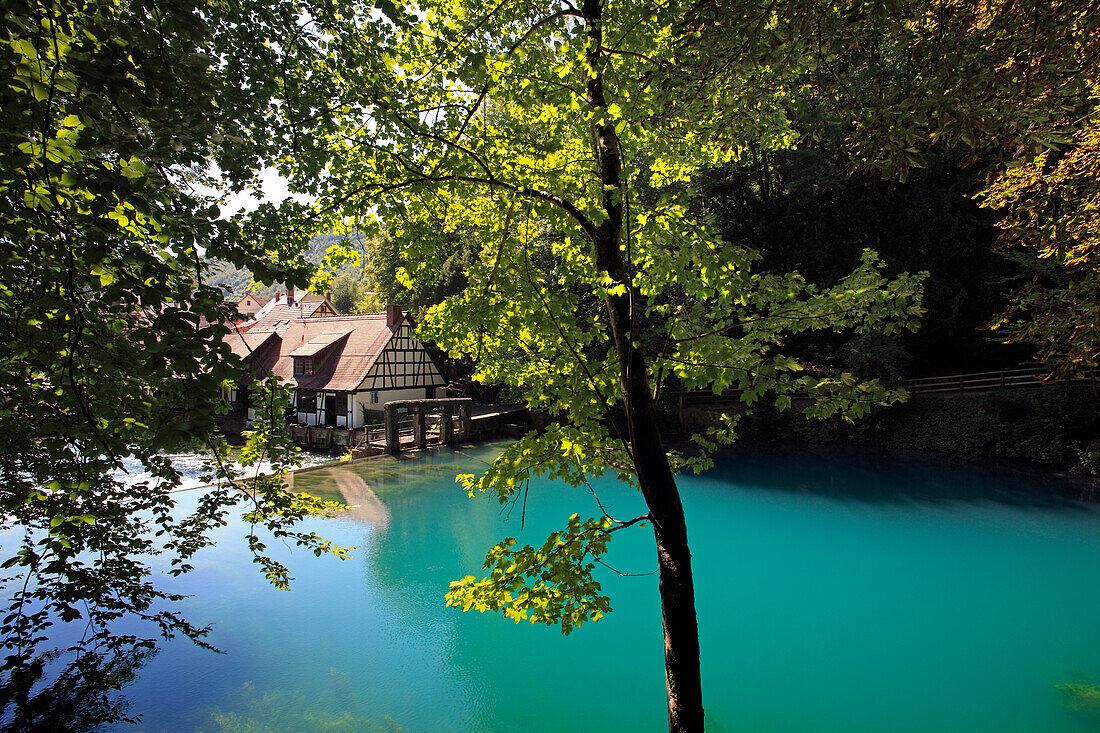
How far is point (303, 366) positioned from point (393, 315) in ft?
13.3

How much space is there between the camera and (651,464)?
377 centimetres

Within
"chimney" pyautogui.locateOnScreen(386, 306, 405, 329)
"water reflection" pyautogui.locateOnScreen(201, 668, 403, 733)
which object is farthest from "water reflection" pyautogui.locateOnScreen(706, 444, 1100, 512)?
"chimney" pyautogui.locateOnScreen(386, 306, 405, 329)

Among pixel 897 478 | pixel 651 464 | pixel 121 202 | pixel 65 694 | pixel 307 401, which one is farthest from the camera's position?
pixel 307 401

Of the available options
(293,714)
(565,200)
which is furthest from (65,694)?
(565,200)

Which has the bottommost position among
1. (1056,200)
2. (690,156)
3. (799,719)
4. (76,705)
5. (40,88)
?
(799,719)

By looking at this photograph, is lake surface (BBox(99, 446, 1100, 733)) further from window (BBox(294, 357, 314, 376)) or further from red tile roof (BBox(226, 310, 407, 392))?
window (BBox(294, 357, 314, 376))

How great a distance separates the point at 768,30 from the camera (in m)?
3.31

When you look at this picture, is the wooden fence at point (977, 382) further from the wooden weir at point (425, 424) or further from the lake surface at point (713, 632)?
the wooden weir at point (425, 424)

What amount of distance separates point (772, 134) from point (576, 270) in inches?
76.2

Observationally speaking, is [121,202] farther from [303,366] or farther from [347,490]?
[303,366]

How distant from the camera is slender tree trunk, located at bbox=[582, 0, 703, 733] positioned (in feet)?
11.4

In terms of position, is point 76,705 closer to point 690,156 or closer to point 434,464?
point 690,156

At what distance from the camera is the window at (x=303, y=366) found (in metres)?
21.8

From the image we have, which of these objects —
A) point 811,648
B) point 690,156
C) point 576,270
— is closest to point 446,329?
point 576,270
